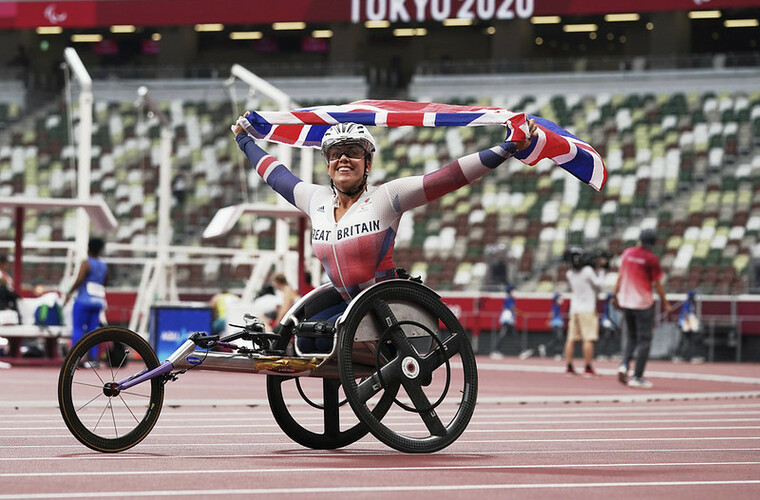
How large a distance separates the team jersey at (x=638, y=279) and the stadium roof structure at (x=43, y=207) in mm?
7696

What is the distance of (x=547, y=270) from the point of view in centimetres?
3180

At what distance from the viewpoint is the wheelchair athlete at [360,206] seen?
7047 millimetres

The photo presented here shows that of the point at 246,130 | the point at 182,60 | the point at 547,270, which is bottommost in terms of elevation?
the point at 547,270

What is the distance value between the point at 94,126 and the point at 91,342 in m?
35.1

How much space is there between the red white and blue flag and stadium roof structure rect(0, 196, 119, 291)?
1160 centimetres

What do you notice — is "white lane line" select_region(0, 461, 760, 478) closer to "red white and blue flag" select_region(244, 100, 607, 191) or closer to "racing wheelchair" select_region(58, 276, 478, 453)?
"racing wheelchair" select_region(58, 276, 478, 453)


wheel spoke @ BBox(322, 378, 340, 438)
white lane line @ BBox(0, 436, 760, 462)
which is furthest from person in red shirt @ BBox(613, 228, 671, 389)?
wheel spoke @ BBox(322, 378, 340, 438)

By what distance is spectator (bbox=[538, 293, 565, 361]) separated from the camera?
28131 mm

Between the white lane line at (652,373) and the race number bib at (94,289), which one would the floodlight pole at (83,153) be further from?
the white lane line at (652,373)

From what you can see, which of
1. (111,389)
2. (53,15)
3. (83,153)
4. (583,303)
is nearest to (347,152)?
(111,389)

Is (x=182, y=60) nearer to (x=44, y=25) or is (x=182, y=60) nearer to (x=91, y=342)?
(x=44, y=25)

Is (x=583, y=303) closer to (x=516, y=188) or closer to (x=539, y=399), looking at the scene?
(x=539, y=399)

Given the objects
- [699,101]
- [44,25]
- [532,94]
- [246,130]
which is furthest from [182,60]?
[246,130]

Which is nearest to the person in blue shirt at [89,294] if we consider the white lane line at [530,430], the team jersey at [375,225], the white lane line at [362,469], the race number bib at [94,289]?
the race number bib at [94,289]
